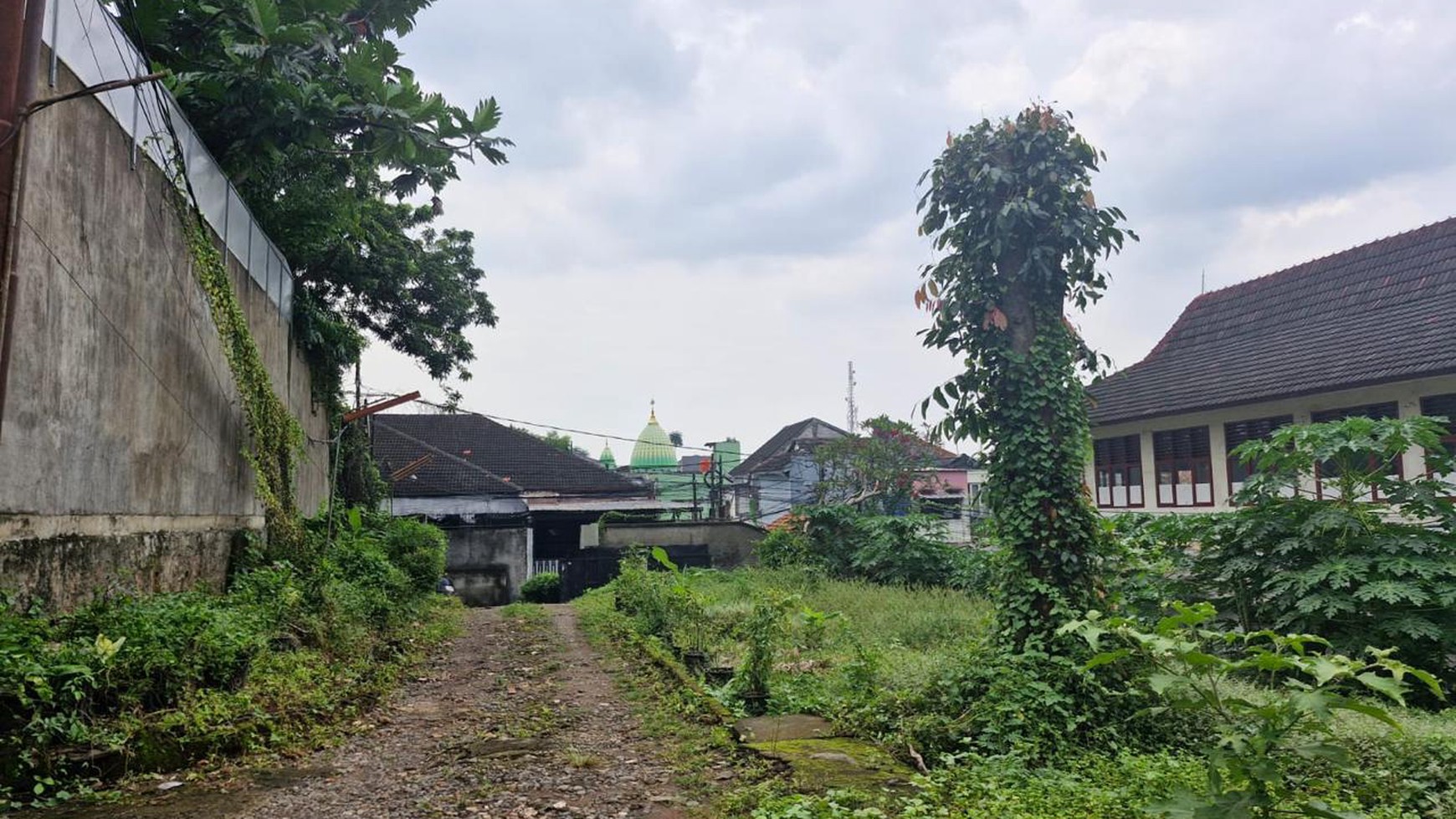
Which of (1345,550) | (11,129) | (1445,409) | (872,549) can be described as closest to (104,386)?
(11,129)

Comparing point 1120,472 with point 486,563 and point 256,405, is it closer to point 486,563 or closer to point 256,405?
point 486,563

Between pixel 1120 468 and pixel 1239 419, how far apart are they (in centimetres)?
321

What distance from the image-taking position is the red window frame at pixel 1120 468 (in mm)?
19062

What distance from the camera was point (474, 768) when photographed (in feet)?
18.8

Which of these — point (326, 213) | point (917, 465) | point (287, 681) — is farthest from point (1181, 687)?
point (917, 465)

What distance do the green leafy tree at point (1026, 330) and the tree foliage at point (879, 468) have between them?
1424 cm

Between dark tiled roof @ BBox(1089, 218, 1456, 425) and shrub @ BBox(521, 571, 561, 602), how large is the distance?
44.7ft

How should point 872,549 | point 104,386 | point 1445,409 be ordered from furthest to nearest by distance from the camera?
point 872,549, point 1445,409, point 104,386

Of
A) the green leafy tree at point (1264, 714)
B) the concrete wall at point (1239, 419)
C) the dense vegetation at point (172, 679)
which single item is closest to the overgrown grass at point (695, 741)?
the green leafy tree at point (1264, 714)

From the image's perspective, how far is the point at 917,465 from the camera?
22.1 m

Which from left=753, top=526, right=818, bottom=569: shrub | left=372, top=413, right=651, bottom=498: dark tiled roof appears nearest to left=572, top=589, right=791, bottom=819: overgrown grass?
left=753, top=526, right=818, bottom=569: shrub

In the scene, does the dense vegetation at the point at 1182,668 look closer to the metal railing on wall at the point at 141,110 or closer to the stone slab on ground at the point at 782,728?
the stone slab on ground at the point at 782,728

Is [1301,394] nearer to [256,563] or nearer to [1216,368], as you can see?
[1216,368]

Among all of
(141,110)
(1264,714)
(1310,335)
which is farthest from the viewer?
(1310,335)
